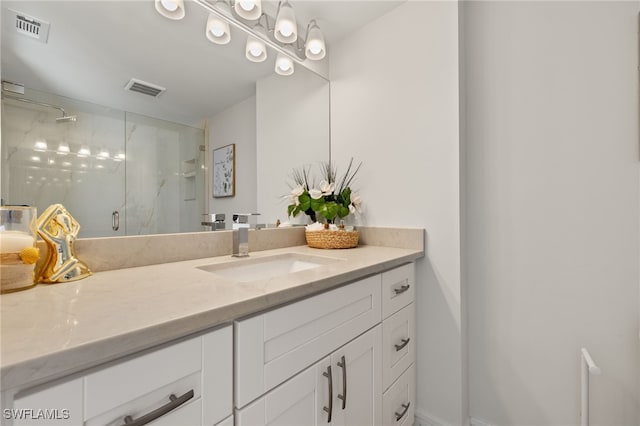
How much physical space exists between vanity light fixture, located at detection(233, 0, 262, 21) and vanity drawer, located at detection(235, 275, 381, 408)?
128cm

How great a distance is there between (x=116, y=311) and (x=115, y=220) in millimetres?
524

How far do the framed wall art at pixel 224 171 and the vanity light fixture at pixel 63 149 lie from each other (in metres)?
0.47

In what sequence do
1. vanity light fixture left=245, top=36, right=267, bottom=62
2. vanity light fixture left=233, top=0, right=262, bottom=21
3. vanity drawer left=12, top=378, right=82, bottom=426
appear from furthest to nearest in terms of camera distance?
vanity light fixture left=245, top=36, right=267, bottom=62 → vanity light fixture left=233, top=0, right=262, bottom=21 → vanity drawer left=12, top=378, right=82, bottom=426

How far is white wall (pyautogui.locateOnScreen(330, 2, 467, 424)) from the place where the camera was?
129 cm

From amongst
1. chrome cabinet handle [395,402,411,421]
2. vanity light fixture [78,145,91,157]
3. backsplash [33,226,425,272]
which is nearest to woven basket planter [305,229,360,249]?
backsplash [33,226,425,272]

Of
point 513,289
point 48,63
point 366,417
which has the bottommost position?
point 366,417

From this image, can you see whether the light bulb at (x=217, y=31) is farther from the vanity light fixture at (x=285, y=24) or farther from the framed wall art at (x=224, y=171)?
the framed wall art at (x=224, y=171)

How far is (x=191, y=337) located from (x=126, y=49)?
3.36 feet

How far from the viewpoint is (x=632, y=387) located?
3.34 feet

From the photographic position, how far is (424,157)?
54.2 inches

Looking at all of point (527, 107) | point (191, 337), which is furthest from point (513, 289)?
point (191, 337)

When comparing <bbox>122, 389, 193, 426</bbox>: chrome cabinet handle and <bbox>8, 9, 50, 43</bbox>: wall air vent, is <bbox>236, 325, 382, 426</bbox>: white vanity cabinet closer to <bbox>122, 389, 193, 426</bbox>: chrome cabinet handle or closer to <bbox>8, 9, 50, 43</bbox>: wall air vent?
<bbox>122, 389, 193, 426</bbox>: chrome cabinet handle

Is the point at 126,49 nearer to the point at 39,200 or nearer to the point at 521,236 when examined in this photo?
the point at 39,200

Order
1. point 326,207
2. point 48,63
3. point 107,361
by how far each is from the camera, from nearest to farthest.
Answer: point 107,361, point 48,63, point 326,207
